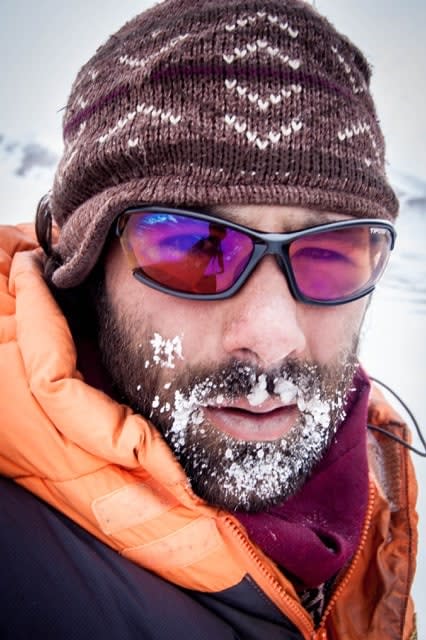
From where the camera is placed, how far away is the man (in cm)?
76

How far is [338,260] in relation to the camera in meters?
0.88

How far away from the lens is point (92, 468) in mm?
769

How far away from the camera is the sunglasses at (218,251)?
2.57 feet

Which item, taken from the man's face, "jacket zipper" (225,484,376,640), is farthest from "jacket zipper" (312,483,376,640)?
the man's face

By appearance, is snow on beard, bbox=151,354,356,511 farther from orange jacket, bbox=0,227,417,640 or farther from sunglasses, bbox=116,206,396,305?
sunglasses, bbox=116,206,396,305

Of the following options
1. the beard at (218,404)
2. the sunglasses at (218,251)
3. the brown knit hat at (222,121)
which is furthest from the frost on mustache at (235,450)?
the brown knit hat at (222,121)

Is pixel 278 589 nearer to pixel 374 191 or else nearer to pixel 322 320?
pixel 322 320

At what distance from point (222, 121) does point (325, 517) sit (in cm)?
94

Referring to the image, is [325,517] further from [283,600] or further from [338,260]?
[338,260]

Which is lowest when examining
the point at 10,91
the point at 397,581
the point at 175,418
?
the point at 397,581

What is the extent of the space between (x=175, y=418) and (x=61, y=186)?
61 cm

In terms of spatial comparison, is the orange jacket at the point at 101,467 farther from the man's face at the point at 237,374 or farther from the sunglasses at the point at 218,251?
the sunglasses at the point at 218,251

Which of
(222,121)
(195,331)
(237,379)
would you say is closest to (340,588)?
(237,379)

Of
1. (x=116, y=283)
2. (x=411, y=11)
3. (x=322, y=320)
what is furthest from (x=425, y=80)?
(x=116, y=283)
